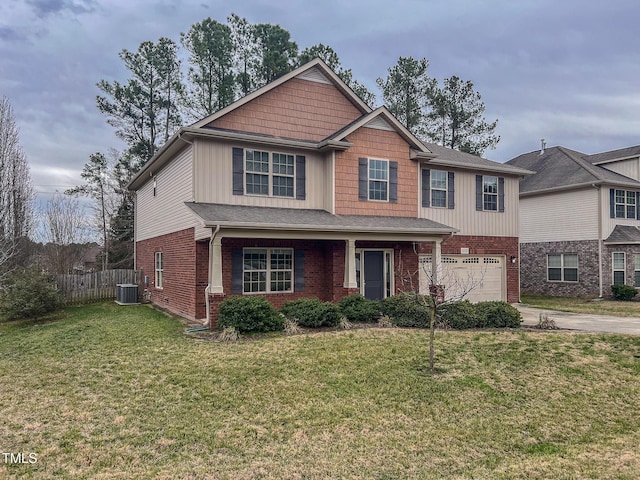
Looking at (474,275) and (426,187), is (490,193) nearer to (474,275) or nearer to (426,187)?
(426,187)

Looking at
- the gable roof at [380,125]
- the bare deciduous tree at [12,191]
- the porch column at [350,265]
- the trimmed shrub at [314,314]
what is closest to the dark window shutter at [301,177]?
the gable roof at [380,125]

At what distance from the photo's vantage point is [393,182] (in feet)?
48.9

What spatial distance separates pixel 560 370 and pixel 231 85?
26248mm

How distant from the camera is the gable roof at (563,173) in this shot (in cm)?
2034

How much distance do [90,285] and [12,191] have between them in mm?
5352

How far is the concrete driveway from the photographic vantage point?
11312 mm

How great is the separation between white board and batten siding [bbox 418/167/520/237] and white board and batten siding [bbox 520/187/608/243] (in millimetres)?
5071

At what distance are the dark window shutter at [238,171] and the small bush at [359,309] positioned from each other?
448 centimetres

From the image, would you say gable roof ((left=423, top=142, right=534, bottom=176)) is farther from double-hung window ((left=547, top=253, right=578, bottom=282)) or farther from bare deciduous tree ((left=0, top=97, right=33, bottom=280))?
bare deciduous tree ((left=0, top=97, right=33, bottom=280))

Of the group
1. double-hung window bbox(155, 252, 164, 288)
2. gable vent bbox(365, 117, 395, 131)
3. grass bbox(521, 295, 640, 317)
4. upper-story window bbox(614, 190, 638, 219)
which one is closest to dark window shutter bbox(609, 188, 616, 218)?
upper-story window bbox(614, 190, 638, 219)

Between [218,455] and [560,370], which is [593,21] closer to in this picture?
[560,370]

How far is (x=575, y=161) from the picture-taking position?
72.7 ft

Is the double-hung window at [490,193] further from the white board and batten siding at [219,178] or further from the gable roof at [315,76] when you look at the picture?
the white board and batten siding at [219,178]

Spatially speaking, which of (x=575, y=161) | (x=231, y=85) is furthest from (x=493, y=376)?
(x=231, y=85)
